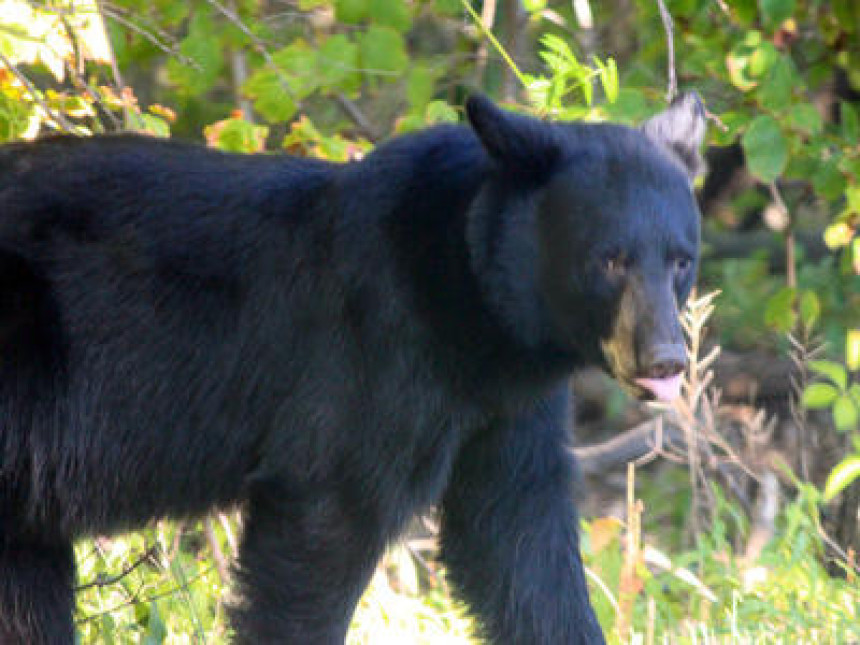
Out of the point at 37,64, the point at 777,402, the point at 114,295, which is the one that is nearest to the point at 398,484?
the point at 114,295

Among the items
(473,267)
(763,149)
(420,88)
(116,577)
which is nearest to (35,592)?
(116,577)

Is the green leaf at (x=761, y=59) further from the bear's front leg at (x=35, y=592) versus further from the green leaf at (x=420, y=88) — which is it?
the bear's front leg at (x=35, y=592)

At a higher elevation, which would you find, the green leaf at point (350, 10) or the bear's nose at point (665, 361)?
the bear's nose at point (665, 361)

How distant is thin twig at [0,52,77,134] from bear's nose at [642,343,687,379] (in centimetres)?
180

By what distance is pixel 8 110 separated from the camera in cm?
431

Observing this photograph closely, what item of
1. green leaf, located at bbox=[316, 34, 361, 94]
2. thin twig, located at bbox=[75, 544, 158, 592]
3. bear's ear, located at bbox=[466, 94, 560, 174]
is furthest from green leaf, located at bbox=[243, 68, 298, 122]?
bear's ear, located at bbox=[466, 94, 560, 174]

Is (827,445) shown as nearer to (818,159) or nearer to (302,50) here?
(818,159)

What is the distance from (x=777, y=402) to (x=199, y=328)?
15.8ft

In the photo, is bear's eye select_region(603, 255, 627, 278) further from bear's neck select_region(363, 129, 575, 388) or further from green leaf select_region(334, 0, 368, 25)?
green leaf select_region(334, 0, 368, 25)

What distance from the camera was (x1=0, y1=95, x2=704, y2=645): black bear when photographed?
353 centimetres

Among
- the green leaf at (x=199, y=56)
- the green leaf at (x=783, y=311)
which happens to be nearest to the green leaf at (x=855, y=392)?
the green leaf at (x=783, y=311)

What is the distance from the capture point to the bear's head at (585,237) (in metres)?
3.37

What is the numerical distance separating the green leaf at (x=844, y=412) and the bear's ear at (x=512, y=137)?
201 cm

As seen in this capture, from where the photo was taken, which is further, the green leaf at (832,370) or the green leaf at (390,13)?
the green leaf at (390,13)
